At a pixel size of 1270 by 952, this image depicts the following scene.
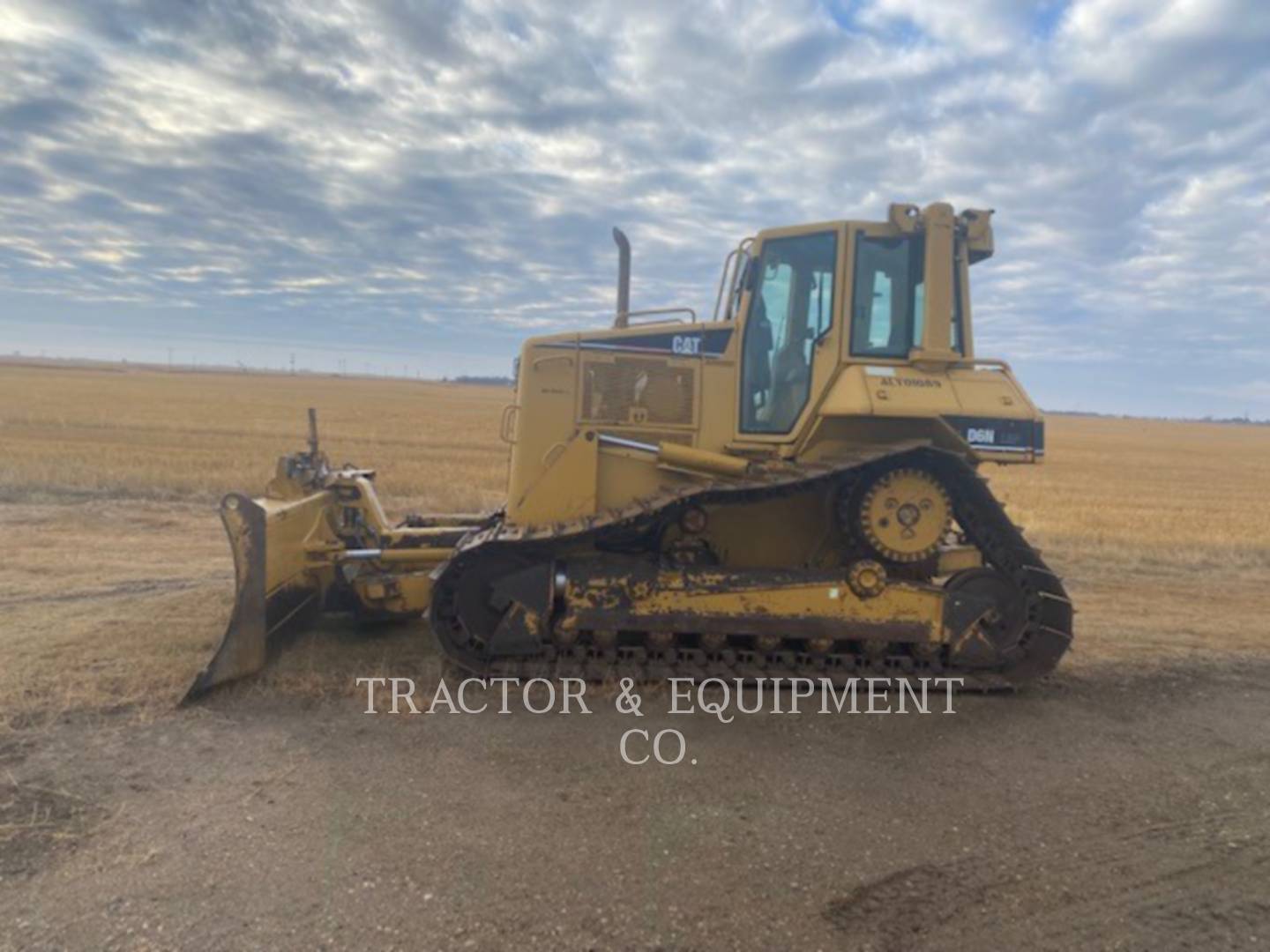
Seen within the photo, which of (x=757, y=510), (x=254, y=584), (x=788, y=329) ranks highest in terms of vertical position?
(x=788, y=329)

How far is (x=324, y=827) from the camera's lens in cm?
394

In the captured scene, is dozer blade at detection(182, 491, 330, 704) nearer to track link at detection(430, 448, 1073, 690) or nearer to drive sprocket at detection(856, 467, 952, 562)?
track link at detection(430, 448, 1073, 690)

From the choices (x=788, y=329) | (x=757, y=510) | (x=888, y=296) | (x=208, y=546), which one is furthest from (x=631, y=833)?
(x=208, y=546)

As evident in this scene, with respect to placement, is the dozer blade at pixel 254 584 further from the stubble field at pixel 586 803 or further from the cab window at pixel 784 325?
the cab window at pixel 784 325

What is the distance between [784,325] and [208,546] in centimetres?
806

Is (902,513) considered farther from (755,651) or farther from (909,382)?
(755,651)

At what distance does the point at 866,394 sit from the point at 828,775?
256 cm

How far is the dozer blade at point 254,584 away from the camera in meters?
5.52

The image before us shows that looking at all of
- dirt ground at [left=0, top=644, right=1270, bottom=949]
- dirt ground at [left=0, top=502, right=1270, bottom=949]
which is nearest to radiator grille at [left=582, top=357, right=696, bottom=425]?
dirt ground at [left=0, top=502, right=1270, bottom=949]

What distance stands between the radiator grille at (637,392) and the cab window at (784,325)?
0.47 metres

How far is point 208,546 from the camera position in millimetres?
10430

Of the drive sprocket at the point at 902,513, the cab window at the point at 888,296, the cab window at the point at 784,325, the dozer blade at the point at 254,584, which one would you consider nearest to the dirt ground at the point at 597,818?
the dozer blade at the point at 254,584

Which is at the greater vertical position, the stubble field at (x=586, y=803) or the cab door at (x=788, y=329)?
the cab door at (x=788, y=329)

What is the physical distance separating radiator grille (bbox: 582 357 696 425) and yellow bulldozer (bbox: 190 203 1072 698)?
2cm
